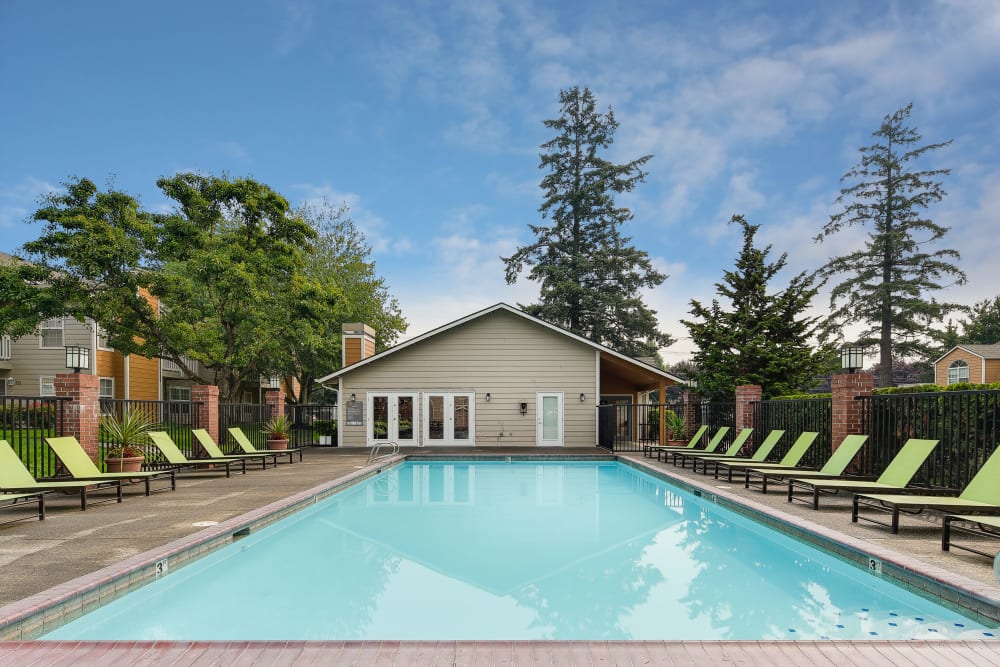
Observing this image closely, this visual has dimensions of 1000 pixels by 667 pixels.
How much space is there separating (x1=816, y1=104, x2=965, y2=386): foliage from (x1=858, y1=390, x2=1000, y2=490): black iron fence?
26877 millimetres

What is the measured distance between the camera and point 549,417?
846 inches

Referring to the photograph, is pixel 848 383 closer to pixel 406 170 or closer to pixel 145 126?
pixel 406 170

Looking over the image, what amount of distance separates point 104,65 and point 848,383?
69.9ft

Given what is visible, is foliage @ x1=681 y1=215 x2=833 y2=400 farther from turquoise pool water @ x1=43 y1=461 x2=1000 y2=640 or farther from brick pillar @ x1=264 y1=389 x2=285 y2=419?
brick pillar @ x1=264 y1=389 x2=285 y2=419

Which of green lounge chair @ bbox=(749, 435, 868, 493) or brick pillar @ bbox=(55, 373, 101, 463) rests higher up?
brick pillar @ bbox=(55, 373, 101, 463)

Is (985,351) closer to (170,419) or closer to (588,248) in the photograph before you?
(588,248)

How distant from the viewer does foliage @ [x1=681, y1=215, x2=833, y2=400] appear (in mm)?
19516

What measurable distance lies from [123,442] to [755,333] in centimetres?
1706

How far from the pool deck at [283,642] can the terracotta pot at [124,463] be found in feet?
2.37

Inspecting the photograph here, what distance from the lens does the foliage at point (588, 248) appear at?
37156mm

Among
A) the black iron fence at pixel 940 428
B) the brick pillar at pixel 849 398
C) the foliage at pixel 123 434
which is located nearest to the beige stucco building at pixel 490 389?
the foliage at pixel 123 434

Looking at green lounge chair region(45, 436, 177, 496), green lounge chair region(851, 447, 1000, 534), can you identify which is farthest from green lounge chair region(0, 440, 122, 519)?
green lounge chair region(851, 447, 1000, 534)

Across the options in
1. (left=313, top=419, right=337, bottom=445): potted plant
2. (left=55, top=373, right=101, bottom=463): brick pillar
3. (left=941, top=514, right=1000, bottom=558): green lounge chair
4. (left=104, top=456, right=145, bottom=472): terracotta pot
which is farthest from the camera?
(left=313, top=419, right=337, bottom=445): potted plant

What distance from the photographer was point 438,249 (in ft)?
101
